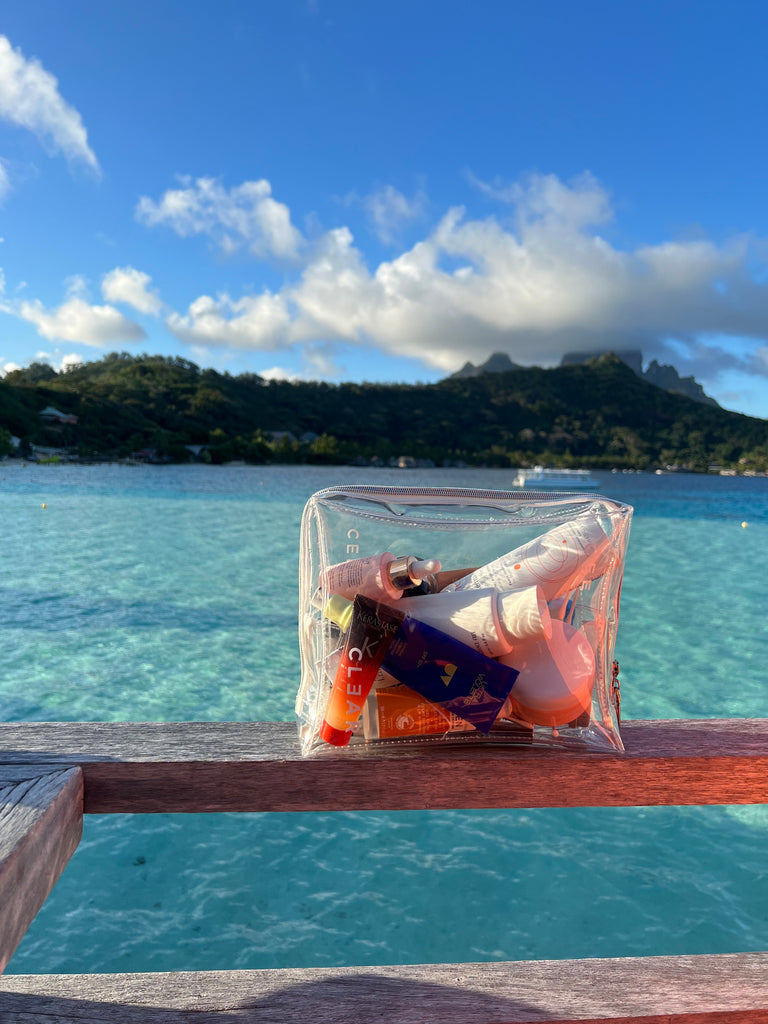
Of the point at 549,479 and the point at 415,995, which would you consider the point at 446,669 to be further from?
the point at 549,479

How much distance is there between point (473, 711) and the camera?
0.77 metres

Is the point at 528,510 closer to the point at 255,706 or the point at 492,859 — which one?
the point at 492,859

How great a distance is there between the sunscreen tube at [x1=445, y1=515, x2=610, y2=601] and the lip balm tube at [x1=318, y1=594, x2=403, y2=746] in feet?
0.40

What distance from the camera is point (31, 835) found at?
63 cm

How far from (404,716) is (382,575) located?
0.54 ft

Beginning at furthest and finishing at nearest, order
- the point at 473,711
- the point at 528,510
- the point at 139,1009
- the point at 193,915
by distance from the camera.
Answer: the point at 193,915 → the point at 528,510 → the point at 473,711 → the point at 139,1009

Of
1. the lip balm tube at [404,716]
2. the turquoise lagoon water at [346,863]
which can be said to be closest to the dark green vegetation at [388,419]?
the turquoise lagoon water at [346,863]

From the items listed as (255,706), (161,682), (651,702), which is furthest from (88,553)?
(651,702)

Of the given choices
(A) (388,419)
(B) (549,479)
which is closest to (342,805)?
(B) (549,479)

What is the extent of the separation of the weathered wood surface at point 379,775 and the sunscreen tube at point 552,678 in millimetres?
50

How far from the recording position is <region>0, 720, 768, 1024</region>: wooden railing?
658 mm

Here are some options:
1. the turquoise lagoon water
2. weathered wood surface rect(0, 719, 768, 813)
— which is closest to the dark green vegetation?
the turquoise lagoon water

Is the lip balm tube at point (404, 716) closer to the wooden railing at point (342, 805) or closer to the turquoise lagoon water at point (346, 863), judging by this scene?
the wooden railing at point (342, 805)

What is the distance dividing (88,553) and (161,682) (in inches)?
224
